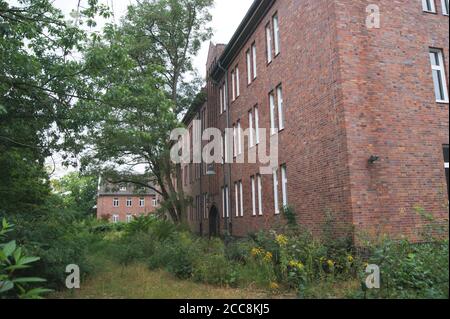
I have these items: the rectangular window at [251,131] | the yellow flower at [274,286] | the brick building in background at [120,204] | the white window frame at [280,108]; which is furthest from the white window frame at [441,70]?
the brick building in background at [120,204]

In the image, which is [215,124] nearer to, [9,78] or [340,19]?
[340,19]

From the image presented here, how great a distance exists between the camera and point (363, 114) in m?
10.7

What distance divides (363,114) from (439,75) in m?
3.31

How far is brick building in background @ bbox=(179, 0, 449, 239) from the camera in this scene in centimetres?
1034

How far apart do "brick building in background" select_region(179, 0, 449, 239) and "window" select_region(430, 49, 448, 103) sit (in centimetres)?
3

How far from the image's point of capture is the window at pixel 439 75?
11672 mm

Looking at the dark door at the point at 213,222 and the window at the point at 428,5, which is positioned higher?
the window at the point at 428,5

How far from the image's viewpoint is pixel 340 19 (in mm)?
11141

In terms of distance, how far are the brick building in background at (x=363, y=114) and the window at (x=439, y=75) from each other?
3cm

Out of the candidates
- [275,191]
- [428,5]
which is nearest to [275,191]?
[275,191]

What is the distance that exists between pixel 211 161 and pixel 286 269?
17.0 meters

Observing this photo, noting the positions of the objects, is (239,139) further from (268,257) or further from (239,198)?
(268,257)

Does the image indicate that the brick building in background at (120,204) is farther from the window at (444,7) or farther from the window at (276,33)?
the window at (444,7)

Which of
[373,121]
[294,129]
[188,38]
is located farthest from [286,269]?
[188,38]
